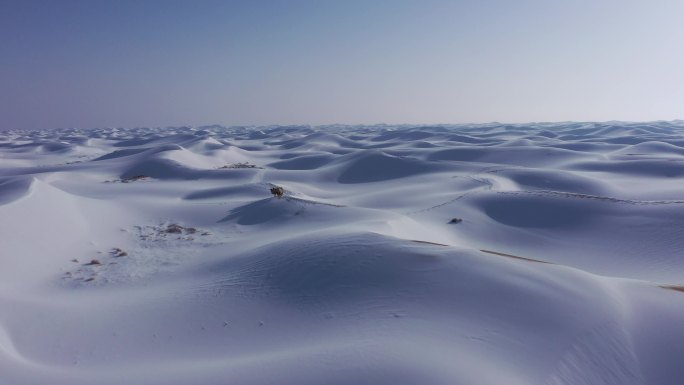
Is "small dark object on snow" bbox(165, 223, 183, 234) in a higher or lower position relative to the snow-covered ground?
lower

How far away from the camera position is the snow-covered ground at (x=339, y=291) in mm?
4434

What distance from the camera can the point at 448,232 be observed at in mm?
11375

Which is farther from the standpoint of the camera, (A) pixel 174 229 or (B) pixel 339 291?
(A) pixel 174 229

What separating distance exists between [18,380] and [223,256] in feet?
15.9

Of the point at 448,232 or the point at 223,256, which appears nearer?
the point at 223,256

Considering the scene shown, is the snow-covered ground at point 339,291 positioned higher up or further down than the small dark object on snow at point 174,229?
higher up

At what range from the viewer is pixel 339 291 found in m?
6.34

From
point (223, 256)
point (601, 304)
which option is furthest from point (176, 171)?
point (601, 304)

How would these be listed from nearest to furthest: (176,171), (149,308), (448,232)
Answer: (149,308) < (448,232) < (176,171)

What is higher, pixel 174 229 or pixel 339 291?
pixel 339 291

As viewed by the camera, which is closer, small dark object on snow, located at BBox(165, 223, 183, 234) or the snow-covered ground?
the snow-covered ground

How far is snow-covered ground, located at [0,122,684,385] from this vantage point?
4434 millimetres

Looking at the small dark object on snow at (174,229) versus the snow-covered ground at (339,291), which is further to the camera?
the small dark object on snow at (174,229)

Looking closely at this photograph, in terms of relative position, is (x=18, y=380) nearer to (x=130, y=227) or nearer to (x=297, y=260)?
(x=297, y=260)
